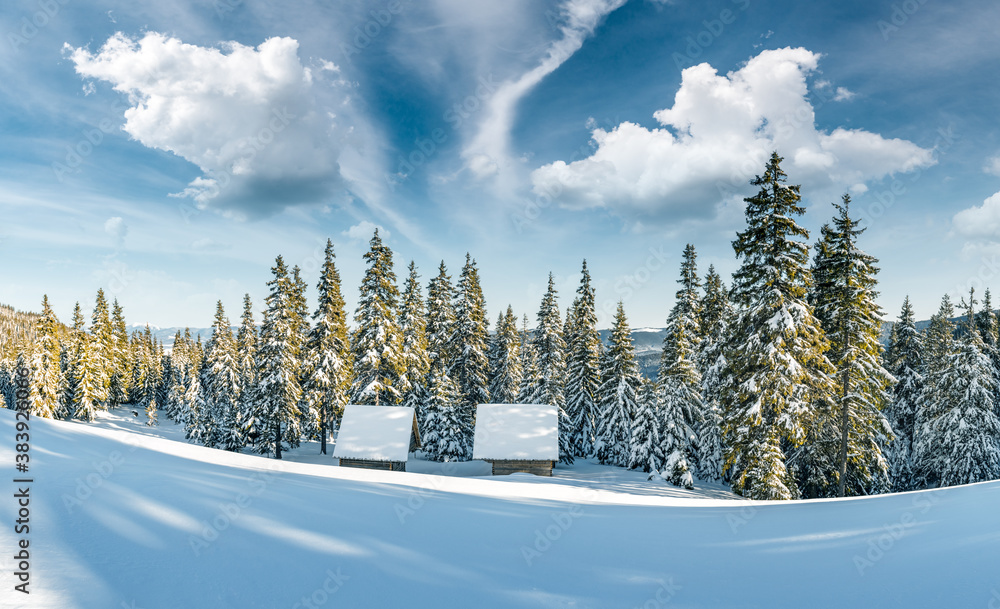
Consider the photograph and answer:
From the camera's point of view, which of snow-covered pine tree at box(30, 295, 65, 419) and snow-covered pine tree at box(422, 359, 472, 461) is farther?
snow-covered pine tree at box(30, 295, 65, 419)

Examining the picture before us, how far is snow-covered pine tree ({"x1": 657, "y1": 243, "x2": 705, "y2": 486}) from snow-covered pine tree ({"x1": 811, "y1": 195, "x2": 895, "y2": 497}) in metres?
9.08

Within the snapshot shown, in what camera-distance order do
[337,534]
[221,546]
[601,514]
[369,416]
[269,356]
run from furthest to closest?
[269,356]
[369,416]
[601,514]
[337,534]
[221,546]

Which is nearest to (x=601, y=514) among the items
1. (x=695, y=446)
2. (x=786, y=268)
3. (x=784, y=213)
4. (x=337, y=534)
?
(x=337, y=534)

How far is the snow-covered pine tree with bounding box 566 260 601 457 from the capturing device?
37938mm

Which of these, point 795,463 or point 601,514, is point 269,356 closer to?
point 601,514

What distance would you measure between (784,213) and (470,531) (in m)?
19.6

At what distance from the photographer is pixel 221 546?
5449mm

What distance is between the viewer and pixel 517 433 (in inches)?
1193

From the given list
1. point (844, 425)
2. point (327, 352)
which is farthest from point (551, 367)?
point (844, 425)

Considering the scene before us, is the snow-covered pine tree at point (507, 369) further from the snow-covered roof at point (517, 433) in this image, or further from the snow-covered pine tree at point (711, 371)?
the snow-covered pine tree at point (711, 371)

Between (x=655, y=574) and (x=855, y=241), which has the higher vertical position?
(x=855, y=241)

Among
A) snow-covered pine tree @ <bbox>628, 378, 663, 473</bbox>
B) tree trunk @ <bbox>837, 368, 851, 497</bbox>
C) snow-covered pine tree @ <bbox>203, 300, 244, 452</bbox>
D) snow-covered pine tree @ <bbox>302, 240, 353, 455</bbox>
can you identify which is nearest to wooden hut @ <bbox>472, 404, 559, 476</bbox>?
snow-covered pine tree @ <bbox>628, 378, 663, 473</bbox>
